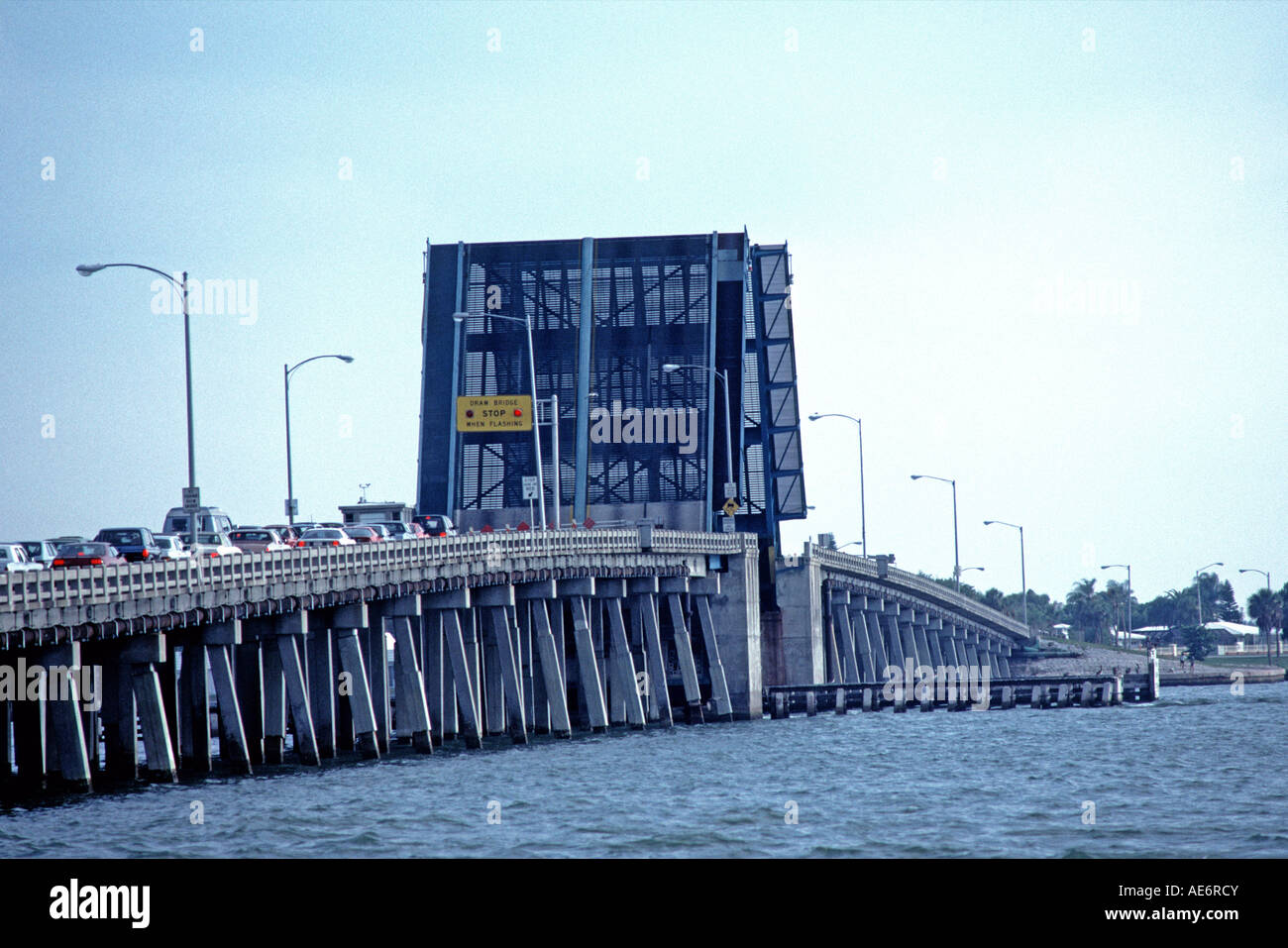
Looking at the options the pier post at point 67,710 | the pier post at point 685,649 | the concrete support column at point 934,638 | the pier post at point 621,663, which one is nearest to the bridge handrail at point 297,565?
the pier post at point 67,710

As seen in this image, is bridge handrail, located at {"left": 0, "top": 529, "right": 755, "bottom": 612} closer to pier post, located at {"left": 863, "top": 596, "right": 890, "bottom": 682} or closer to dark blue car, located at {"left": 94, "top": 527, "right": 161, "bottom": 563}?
dark blue car, located at {"left": 94, "top": 527, "right": 161, "bottom": 563}

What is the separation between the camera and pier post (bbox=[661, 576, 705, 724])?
61.8 metres

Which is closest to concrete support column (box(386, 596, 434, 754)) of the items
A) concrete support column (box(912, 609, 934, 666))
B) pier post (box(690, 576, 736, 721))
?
pier post (box(690, 576, 736, 721))

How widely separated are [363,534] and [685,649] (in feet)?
44.8

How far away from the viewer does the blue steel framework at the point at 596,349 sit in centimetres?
7012

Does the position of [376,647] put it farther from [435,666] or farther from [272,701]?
[272,701]

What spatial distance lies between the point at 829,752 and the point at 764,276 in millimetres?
31907

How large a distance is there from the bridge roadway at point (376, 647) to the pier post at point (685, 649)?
8 cm

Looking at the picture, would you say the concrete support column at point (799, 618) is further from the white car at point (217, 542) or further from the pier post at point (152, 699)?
the pier post at point (152, 699)

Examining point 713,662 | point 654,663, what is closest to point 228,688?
point 654,663

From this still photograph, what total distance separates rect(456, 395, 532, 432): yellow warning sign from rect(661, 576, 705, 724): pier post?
10.8 metres

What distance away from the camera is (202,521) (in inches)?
2136

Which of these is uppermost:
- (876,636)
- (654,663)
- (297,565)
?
(297,565)
